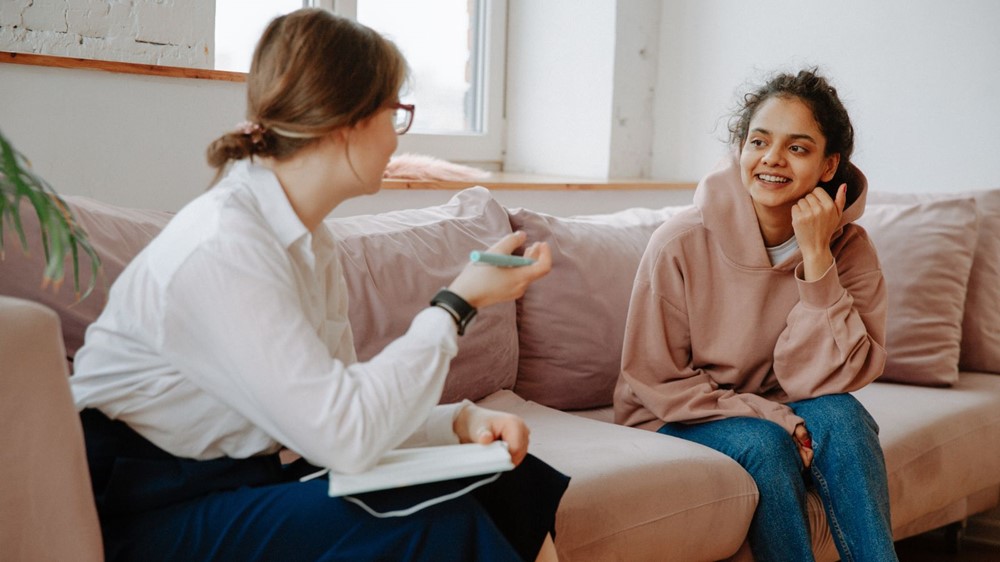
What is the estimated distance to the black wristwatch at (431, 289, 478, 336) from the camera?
1176 millimetres

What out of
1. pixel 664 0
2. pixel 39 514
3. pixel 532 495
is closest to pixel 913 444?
pixel 532 495

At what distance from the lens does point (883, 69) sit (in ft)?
9.91

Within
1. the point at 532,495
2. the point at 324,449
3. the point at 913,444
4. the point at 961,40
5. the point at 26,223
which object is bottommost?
the point at 913,444

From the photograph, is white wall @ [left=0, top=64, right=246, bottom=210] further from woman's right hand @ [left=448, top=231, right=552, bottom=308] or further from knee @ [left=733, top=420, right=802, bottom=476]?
knee @ [left=733, top=420, right=802, bottom=476]

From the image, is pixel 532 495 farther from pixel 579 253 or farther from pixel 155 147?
pixel 155 147

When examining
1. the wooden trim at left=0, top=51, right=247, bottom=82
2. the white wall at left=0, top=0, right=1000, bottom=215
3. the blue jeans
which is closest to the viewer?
the blue jeans

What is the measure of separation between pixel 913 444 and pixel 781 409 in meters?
0.42

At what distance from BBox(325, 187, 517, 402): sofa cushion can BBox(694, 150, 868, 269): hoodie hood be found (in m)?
0.45

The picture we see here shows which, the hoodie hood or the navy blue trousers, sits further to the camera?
the hoodie hood

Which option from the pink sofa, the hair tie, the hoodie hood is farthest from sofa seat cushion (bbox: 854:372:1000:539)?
the hair tie

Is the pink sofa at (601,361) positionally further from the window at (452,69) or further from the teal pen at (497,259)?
the window at (452,69)

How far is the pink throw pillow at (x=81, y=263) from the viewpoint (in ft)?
4.62

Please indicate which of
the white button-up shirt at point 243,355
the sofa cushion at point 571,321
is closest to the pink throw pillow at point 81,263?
the white button-up shirt at point 243,355

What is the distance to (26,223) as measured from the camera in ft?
4.75
